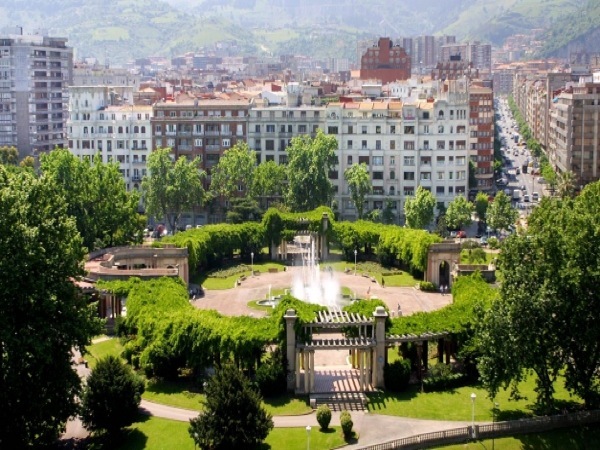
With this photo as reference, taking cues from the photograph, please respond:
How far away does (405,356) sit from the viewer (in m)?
60.1

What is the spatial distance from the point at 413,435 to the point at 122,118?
90.8m

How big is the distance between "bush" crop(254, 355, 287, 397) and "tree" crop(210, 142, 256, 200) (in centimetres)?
6279

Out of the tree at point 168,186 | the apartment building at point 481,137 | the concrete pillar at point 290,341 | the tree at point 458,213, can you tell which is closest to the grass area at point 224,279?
the tree at point 168,186

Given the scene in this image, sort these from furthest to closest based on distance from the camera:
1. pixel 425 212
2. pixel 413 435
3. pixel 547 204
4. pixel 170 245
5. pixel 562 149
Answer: pixel 562 149 → pixel 425 212 → pixel 170 245 → pixel 547 204 → pixel 413 435

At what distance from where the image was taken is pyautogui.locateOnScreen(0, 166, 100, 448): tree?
4641 centimetres

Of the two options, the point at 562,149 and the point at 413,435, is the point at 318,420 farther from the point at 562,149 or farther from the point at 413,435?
the point at 562,149

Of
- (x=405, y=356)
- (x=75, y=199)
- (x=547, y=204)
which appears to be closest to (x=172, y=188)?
(x=75, y=199)

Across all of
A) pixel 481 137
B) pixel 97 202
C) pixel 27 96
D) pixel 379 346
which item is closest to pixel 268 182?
pixel 97 202

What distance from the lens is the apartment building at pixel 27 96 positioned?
160 m

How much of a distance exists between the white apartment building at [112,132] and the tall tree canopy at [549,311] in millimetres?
86143

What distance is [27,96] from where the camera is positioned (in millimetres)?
160250

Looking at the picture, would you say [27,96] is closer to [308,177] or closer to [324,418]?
[308,177]

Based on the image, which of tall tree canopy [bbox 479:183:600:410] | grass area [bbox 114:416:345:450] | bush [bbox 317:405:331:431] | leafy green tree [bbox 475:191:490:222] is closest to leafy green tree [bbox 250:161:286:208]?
leafy green tree [bbox 475:191:490:222]

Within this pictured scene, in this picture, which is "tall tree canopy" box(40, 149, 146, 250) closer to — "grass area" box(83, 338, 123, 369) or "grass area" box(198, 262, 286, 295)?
"grass area" box(198, 262, 286, 295)
